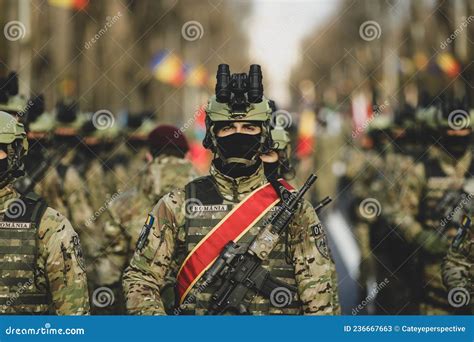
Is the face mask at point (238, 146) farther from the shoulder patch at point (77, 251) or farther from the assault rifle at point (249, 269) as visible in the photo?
the shoulder patch at point (77, 251)

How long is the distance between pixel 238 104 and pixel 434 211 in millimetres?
3595

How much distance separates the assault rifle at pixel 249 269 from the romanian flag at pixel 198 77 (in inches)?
1088

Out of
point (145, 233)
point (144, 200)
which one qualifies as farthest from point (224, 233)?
point (144, 200)

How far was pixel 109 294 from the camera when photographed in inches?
342

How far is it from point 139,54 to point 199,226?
28.3 m

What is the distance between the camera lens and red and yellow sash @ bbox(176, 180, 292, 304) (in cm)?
559

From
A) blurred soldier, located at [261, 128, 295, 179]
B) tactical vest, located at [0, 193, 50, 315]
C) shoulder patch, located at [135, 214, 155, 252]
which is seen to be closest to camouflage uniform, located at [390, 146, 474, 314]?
blurred soldier, located at [261, 128, 295, 179]

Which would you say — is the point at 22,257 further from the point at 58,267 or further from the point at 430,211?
the point at 430,211

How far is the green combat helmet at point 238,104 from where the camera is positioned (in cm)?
573

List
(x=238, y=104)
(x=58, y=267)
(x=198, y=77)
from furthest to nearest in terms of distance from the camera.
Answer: (x=198, y=77) < (x=238, y=104) < (x=58, y=267)

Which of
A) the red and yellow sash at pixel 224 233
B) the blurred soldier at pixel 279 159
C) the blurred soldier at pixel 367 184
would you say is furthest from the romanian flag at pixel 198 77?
the red and yellow sash at pixel 224 233

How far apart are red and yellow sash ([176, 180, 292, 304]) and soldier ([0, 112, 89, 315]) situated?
57 centimetres

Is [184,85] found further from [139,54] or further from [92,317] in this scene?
[92,317]

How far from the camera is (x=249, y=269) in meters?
5.59
